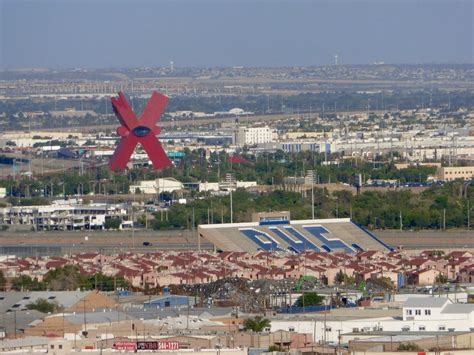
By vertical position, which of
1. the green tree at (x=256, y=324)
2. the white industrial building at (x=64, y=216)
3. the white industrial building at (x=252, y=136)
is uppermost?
the green tree at (x=256, y=324)

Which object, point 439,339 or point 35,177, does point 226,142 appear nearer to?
point 35,177

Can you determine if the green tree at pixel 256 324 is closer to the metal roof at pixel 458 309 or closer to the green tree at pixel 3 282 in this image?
the metal roof at pixel 458 309

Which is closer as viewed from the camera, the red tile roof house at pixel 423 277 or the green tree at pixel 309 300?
the green tree at pixel 309 300

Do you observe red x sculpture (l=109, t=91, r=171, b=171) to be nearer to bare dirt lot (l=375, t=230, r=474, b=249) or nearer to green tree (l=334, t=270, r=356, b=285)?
bare dirt lot (l=375, t=230, r=474, b=249)

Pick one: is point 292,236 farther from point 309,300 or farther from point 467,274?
point 309,300

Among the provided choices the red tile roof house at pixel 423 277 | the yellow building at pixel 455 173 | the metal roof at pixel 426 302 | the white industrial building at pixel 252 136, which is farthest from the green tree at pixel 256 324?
the white industrial building at pixel 252 136
